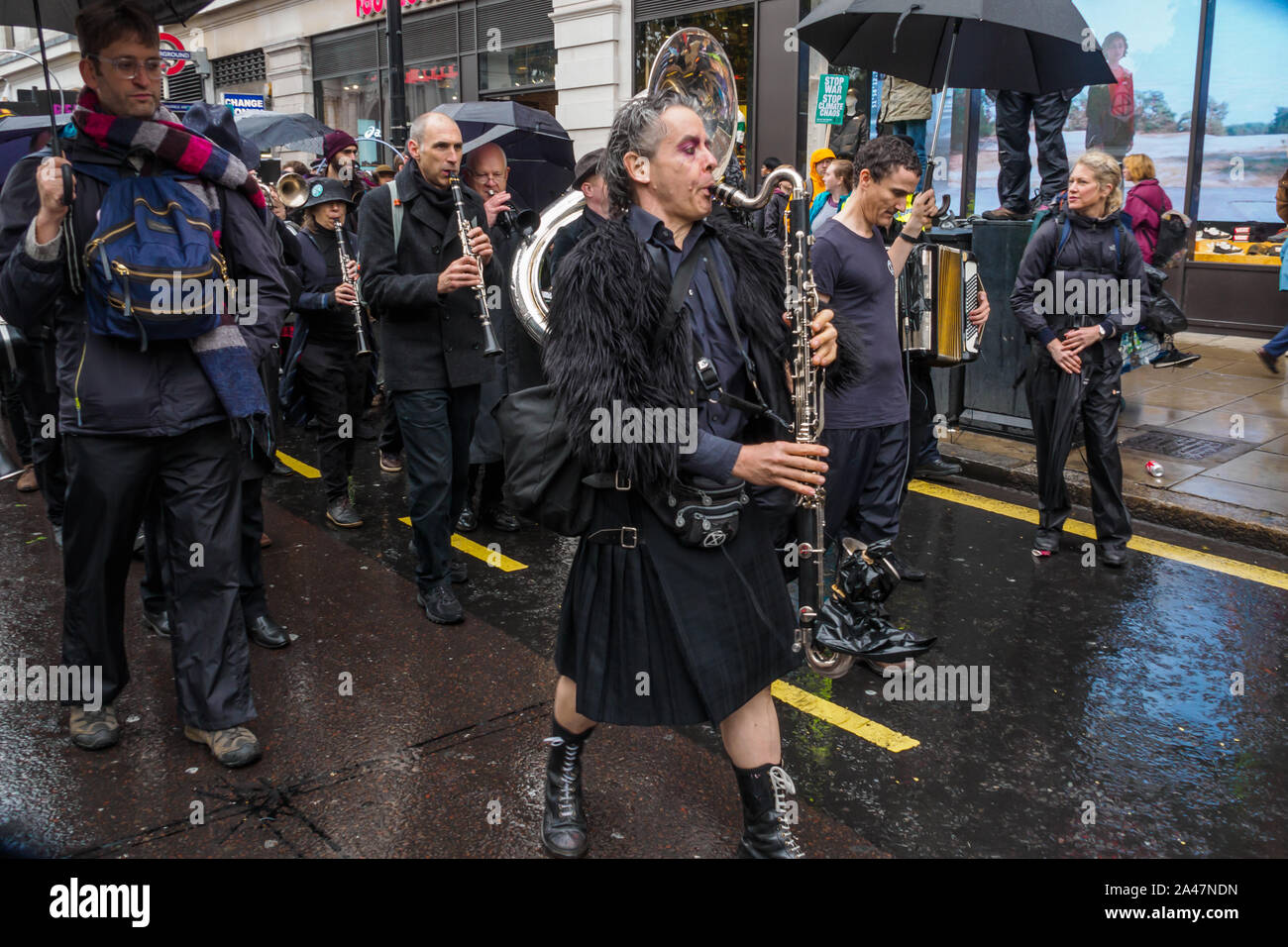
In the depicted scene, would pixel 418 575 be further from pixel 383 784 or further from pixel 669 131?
pixel 669 131

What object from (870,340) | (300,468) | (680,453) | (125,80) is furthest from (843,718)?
(300,468)

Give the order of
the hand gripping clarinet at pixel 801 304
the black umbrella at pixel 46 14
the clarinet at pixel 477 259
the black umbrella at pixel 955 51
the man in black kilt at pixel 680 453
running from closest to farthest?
1. the man in black kilt at pixel 680 453
2. the hand gripping clarinet at pixel 801 304
3. the black umbrella at pixel 46 14
4. the clarinet at pixel 477 259
5. the black umbrella at pixel 955 51

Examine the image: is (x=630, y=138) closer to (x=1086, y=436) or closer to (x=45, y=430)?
(x=1086, y=436)

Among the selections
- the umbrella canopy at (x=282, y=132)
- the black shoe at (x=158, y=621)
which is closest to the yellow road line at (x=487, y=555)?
the black shoe at (x=158, y=621)

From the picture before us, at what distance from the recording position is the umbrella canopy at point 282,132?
14.1 meters

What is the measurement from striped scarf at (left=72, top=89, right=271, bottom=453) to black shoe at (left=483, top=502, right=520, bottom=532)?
9.25 ft

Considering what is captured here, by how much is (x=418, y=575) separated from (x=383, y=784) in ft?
5.76

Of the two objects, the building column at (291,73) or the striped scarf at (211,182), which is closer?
the striped scarf at (211,182)

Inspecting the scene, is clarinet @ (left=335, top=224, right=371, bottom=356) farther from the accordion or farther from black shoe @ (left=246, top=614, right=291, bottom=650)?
the accordion

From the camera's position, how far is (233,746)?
394 centimetres

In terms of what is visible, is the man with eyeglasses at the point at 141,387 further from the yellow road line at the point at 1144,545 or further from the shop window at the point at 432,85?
the shop window at the point at 432,85

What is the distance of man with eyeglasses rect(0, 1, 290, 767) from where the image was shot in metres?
3.65

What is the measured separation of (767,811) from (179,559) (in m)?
2.24

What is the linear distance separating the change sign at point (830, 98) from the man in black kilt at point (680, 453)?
983 centimetres
